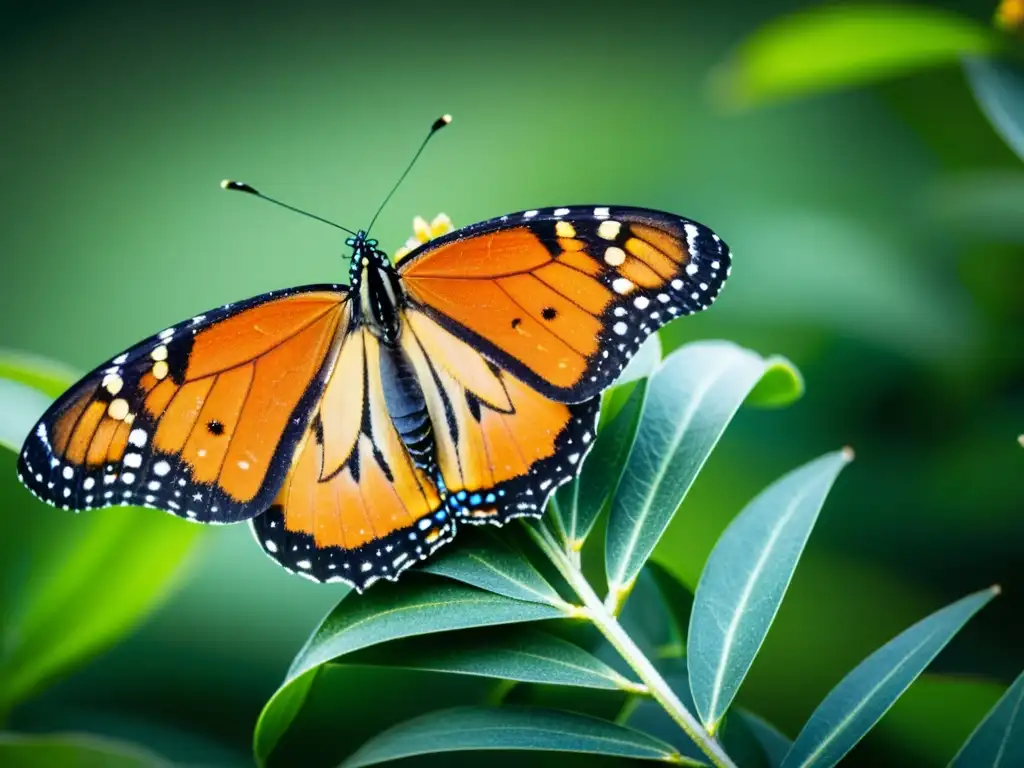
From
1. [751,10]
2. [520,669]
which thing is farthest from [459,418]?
[751,10]

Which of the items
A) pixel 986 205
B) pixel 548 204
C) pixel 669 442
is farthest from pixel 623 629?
pixel 548 204

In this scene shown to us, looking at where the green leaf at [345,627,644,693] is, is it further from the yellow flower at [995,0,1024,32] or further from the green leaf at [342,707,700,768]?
the yellow flower at [995,0,1024,32]

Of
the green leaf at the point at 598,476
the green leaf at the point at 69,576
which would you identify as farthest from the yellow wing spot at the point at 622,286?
the green leaf at the point at 69,576

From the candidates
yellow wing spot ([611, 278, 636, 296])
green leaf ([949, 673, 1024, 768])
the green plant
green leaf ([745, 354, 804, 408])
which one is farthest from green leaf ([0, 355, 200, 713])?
green leaf ([949, 673, 1024, 768])

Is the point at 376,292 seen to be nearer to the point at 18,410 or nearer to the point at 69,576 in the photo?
the point at 18,410

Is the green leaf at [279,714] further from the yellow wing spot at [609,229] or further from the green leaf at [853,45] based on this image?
the green leaf at [853,45]
